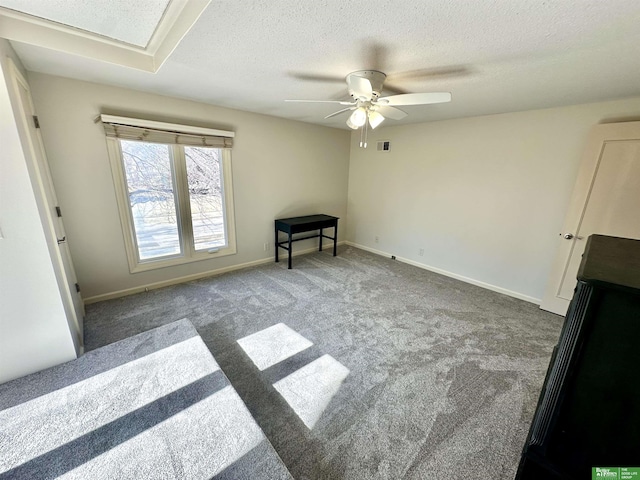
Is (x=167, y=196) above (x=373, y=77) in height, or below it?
below

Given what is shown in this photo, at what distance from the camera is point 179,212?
3.23 metres

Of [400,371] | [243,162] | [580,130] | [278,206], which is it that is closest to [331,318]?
[400,371]

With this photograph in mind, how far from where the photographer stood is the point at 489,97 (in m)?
2.50

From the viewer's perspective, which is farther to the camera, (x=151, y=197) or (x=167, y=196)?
(x=167, y=196)

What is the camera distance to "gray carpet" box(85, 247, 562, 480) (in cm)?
143

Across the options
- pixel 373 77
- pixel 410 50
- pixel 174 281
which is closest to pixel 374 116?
pixel 373 77

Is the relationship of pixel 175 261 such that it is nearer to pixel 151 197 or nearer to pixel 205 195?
pixel 151 197

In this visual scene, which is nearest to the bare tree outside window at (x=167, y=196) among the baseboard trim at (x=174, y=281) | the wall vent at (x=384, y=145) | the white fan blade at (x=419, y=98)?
the baseboard trim at (x=174, y=281)

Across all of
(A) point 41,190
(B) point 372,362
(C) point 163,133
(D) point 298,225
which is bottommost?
(B) point 372,362

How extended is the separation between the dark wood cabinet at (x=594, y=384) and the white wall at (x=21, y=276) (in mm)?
2740

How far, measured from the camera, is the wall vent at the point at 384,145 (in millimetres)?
4352

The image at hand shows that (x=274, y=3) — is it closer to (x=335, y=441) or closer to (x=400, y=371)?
(x=335, y=441)

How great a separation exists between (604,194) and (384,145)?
2.82 m

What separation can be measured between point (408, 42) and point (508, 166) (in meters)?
2.49
